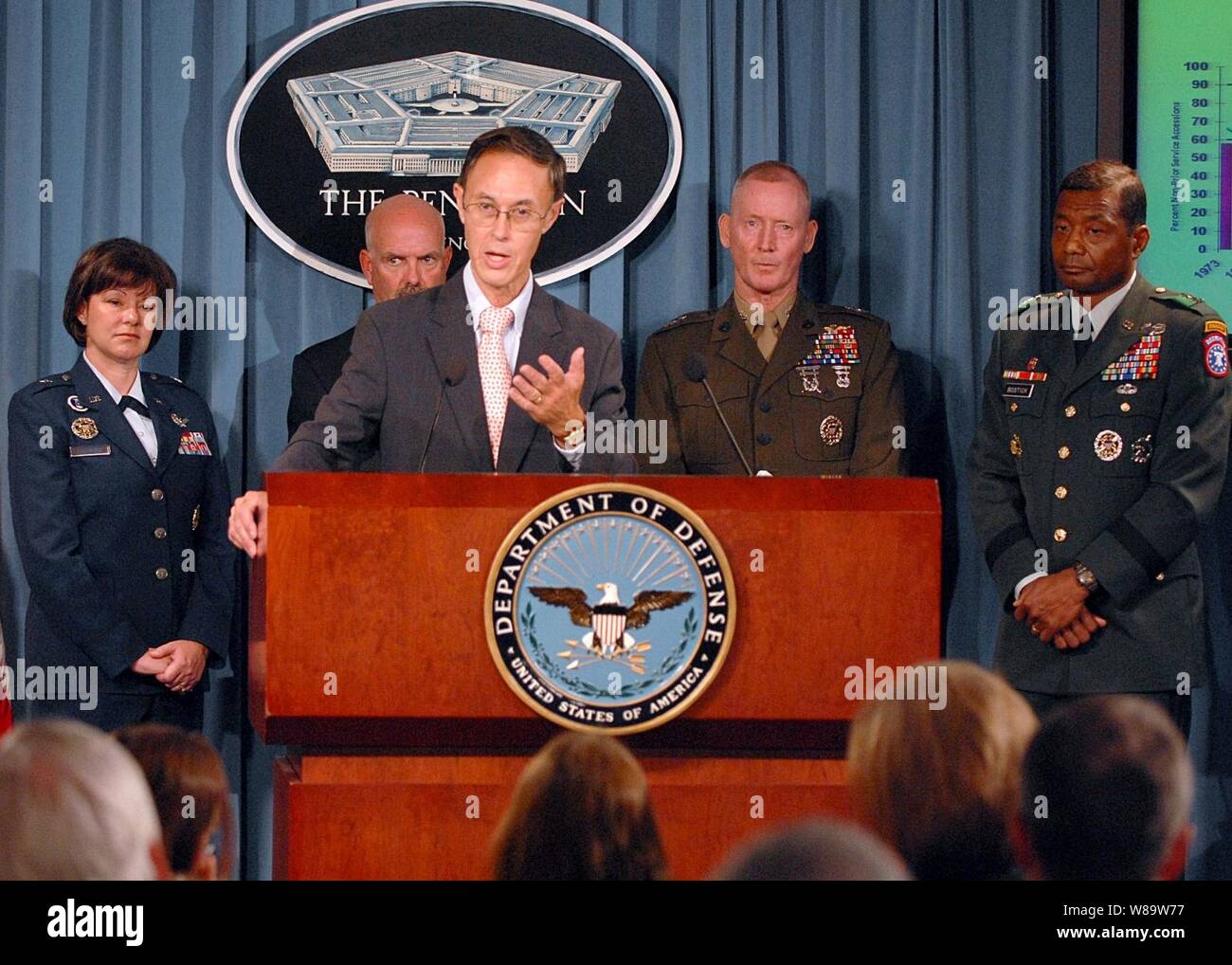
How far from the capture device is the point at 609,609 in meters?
2.65

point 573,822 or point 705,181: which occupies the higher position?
point 705,181

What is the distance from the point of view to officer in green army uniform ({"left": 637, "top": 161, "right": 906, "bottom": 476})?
Result: 436 centimetres

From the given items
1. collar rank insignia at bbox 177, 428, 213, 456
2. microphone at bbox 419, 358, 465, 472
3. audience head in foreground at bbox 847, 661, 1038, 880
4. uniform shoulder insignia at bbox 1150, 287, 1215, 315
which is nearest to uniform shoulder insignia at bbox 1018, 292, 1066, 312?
uniform shoulder insignia at bbox 1150, 287, 1215, 315

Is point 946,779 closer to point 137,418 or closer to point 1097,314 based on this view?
point 1097,314

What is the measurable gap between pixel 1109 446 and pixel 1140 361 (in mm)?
218

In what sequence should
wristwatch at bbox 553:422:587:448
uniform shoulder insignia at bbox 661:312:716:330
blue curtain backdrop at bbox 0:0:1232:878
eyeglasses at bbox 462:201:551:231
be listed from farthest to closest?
blue curtain backdrop at bbox 0:0:1232:878, uniform shoulder insignia at bbox 661:312:716:330, eyeglasses at bbox 462:201:551:231, wristwatch at bbox 553:422:587:448

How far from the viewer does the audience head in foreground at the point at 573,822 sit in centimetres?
192

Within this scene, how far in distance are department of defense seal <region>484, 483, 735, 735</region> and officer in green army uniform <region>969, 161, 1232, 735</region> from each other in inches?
61.5

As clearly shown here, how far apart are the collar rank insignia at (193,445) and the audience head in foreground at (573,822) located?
2.62 metres

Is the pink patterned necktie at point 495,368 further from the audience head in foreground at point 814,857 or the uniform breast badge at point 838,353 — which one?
the audience head in foreground at point 814,857

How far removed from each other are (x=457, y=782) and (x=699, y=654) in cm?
43

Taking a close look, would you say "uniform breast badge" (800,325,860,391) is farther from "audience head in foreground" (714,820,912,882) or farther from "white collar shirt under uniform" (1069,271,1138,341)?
"audience head in foreground" (714,820,912,882)

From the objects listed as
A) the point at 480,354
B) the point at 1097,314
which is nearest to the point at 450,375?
the point at 480,354

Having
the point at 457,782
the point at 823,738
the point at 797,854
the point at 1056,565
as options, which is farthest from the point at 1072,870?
the point at 1056,565
